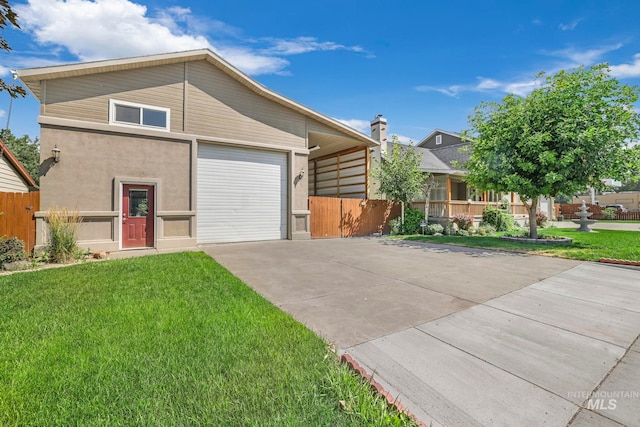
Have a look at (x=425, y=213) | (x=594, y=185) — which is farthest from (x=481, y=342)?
(x=425, y=213)

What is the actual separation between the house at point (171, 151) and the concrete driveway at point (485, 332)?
4.72 meters

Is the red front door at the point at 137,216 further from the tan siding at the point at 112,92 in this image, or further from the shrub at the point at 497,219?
the shrub at the point at 497,219

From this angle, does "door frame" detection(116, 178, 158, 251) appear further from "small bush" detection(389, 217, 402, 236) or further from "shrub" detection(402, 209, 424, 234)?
"shrub" detection(402, 209, 424, 234)

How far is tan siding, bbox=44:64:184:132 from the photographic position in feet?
27.7

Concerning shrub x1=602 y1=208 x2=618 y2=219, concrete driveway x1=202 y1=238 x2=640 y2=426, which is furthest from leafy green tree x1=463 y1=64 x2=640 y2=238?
shrub x1=602 y1=208 x2=618 y2=219

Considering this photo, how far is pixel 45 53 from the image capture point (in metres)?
9.99

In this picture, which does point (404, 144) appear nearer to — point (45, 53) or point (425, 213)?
point (425, 213)

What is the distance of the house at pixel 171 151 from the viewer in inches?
335

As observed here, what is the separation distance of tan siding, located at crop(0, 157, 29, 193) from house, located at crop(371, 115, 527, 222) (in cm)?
1739

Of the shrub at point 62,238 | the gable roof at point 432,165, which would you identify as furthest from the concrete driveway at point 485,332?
the gable roof at point 432,165

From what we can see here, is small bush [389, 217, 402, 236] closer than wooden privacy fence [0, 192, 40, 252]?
No

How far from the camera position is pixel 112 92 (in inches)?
360

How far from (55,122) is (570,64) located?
17.0 metres

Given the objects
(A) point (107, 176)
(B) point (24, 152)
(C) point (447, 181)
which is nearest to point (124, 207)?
(A) point (107, 176)
